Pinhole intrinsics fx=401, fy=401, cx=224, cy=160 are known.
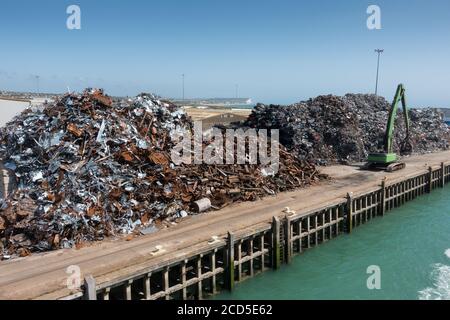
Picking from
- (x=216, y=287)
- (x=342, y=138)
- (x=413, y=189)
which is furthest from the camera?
(x=342, y=138)

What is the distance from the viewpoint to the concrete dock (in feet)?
42.8

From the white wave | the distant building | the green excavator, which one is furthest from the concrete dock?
the distant building

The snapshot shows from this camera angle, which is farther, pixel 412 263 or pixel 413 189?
pixel 413 189

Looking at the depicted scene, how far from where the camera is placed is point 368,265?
61.5ft

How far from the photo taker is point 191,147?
79.5 feet

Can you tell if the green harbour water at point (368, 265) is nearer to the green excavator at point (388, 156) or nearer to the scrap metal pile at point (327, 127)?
the green excavator at point (388, 156)

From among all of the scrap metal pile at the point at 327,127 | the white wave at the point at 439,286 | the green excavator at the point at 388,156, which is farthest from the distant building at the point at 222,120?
the white wave at the point at 439,286

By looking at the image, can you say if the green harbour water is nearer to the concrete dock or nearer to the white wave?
the white wave

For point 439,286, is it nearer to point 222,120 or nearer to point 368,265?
point 368,265

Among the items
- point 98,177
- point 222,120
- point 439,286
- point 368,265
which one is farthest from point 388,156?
point 98,177

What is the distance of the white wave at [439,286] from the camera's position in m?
15.8
